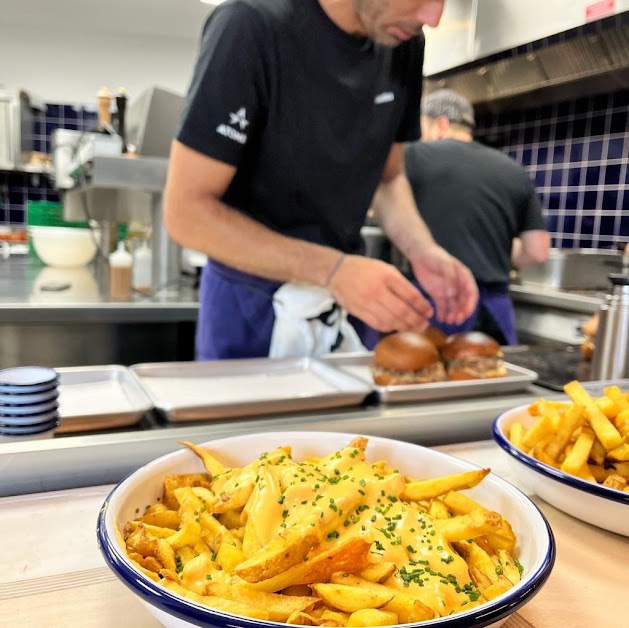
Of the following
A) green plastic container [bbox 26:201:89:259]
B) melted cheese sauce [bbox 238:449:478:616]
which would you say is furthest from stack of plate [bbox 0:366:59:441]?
green plastic container [bbox 26:201:89:259]

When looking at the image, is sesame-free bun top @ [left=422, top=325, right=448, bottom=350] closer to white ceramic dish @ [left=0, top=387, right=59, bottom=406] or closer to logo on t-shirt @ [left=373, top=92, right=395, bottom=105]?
logo on t-shirt @ [left=373, top=92, right=395, bottom=105]

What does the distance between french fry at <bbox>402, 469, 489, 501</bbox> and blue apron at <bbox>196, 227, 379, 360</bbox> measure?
948 millimetres

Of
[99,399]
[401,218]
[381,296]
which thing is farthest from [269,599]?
[401,218]

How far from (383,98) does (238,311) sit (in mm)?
674

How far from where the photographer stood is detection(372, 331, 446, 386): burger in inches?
49.6

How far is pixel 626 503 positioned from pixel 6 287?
288 centimetres

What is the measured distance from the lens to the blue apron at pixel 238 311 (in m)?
1.63

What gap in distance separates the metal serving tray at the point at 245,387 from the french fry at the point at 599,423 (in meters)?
0.39

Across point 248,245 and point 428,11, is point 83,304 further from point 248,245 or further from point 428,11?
point 428,11

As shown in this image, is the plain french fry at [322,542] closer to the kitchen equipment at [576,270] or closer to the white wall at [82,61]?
the kitchen equipment at [576,270]

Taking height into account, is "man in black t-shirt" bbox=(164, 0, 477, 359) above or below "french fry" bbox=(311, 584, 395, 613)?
above

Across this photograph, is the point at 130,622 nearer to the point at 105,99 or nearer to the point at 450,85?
the point at 105,99

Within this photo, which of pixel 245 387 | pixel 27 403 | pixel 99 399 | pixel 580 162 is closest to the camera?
pixel 27 403

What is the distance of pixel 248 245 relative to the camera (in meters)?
1.46
